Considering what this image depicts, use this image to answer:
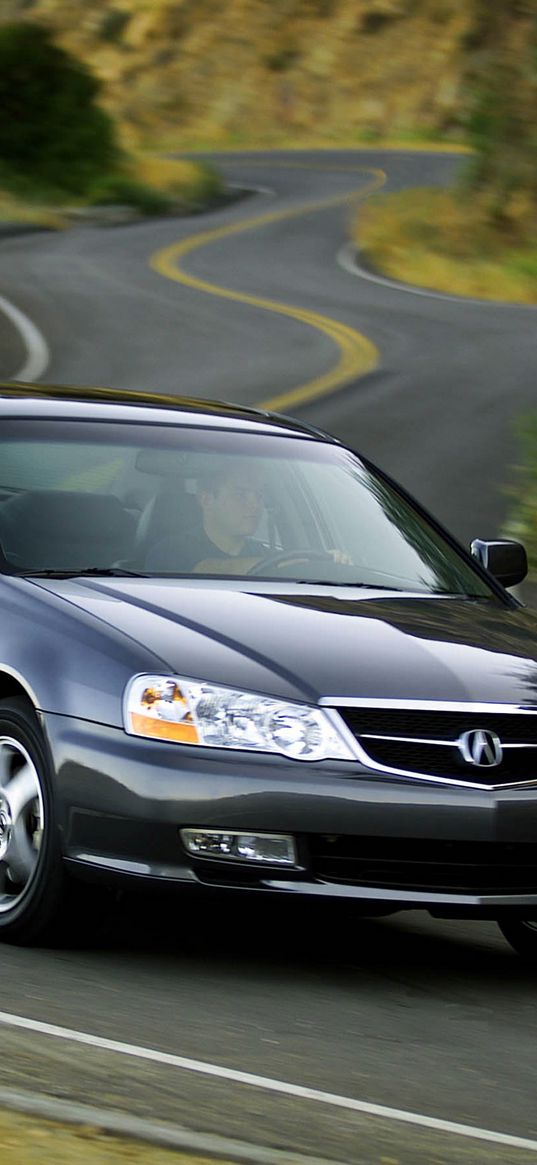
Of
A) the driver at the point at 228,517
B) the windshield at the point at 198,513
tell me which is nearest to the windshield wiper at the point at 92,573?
the windshield at the point at 198,513

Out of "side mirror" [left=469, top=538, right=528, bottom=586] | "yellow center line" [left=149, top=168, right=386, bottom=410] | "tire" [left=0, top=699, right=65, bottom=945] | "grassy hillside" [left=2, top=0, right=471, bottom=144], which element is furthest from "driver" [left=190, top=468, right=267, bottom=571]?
"grassy hillside" [left=2, top=0, right=471, bottom=144]

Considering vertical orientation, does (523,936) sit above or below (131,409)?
below

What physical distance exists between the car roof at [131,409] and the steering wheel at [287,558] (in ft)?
1.96

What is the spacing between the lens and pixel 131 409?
7.56 metres

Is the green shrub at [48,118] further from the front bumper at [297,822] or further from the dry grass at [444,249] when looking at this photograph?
the front bumper at [297,822]

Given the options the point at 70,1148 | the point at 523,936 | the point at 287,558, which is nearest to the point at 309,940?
the point at 523,936

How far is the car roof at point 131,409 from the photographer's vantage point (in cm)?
736

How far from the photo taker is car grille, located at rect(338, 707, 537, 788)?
584cm

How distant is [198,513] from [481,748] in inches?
63.2

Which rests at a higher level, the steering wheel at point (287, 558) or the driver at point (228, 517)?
the driver at point (228, 517)

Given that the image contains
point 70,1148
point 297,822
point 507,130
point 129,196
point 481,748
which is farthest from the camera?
point 129,196

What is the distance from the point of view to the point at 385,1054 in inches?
210

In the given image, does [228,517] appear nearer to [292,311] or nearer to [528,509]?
[528,509]

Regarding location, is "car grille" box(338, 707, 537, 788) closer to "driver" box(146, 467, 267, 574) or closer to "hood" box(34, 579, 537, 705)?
"hood" box(34, 579, 537, 705)
